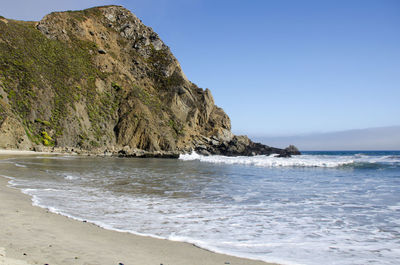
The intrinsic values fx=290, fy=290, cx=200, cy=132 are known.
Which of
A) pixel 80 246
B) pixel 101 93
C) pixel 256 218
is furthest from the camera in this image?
pixel 101 93

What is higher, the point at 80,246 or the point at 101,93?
the point at 101,93

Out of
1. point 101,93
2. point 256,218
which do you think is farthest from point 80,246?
point 101,93

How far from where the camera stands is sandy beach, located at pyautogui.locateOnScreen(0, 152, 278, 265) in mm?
3703

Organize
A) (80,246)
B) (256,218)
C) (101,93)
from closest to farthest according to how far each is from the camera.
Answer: (80,246) < (256,218) < (101,93)

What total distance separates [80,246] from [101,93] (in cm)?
5529

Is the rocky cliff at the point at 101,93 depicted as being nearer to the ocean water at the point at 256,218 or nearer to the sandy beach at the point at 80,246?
the ocean water at the point at 256,218

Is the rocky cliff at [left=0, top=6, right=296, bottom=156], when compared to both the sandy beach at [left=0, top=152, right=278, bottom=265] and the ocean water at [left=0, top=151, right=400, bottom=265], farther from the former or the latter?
the sandy beach at [left=0, top=152, right=278, bottom=265]

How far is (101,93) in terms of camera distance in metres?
56.0

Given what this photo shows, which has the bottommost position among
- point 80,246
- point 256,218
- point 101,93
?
point 256,218

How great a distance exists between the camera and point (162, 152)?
51094 mm

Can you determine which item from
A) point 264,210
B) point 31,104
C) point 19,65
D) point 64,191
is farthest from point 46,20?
point 264,210

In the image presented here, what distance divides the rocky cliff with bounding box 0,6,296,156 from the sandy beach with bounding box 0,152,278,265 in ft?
111

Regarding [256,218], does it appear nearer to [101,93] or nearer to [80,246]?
[80,246]

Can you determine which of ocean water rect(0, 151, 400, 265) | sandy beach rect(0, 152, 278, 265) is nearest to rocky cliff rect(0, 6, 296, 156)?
ocean water rect(0, 151, 400, 265)
